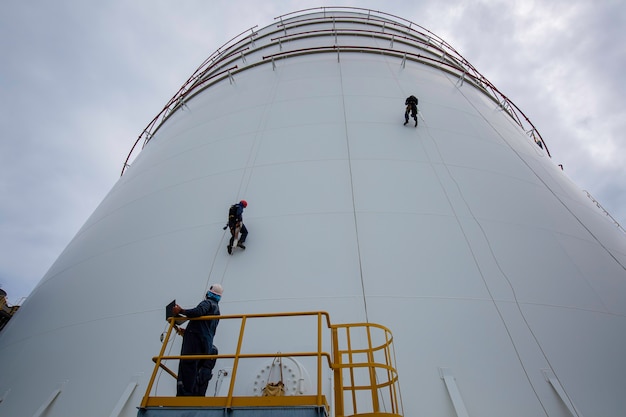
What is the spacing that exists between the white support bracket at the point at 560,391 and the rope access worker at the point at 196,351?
326cm

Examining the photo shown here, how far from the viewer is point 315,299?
3.62 m

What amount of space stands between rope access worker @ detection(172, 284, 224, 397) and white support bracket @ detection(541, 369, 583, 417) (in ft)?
10.7

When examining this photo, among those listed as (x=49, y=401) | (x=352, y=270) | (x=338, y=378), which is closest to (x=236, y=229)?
(x=352, y=270)

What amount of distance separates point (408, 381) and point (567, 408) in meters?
1.49

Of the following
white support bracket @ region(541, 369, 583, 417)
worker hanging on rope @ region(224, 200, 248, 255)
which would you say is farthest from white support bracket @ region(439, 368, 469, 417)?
worker hanging on rope @ region(224, 200, 248, 255)

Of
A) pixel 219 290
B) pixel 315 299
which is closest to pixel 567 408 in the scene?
pixel 315 299

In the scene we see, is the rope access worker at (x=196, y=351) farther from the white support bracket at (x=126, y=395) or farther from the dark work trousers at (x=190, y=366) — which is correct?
the white support bracket at (x=126, y=395)

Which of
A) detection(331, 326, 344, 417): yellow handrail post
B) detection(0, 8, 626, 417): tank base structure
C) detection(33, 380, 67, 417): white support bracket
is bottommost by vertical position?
detection(331, 326, 344, 417): yellow handrail post

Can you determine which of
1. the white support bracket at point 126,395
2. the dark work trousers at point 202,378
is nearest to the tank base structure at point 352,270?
the white support bracket at point 126,395

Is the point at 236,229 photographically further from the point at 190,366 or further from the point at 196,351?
the point at 190,366

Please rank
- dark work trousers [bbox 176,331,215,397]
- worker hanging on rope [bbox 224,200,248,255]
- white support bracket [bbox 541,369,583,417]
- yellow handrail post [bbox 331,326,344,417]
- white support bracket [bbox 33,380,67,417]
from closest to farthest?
yellow handrail post [bbox 331,326,344,417], dark work trousers [bbox 176,331,215,397], white support bracket [bbox 541,369,583,417], white support bracket [bbox 33,380,67,417], worker hanging on rope [bbox 224,200,248,255]

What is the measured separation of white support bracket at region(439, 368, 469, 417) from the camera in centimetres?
277

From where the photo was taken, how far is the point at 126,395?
3211 mm

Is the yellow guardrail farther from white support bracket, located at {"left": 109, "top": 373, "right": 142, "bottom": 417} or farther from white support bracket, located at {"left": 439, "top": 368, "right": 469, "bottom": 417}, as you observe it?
white support bracket, located at {"left": 109, "top": 373, "right": 142, "bottom": 417}
